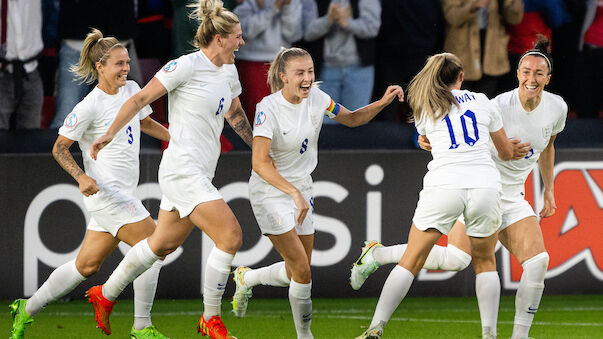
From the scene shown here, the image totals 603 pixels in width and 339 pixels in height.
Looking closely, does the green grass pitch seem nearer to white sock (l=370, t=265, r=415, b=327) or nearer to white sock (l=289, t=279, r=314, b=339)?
white sock (l=289, t=279, r=314, b=339)

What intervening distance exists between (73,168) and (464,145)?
2.33 metres

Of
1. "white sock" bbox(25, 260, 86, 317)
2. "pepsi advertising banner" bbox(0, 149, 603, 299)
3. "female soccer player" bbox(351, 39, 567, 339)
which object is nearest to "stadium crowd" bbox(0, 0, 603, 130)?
"pepsi advertising banner" bbox(0, 149, 603, 299)

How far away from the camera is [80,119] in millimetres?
6664

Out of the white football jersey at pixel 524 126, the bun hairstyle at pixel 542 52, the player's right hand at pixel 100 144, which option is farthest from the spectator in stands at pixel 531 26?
the player's right hand at pixel 100 144

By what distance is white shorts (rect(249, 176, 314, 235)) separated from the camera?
6.35 m

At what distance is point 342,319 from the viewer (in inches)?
322

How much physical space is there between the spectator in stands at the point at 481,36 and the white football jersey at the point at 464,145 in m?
3.84

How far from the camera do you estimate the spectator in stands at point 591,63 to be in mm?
10266

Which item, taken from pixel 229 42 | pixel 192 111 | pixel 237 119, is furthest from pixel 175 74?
pixel 237 119

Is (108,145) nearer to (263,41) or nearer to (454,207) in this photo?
(454,207)

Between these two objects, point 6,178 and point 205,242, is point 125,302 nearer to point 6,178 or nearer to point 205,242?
point 205,242

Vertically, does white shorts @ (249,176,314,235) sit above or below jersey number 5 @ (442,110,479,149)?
below

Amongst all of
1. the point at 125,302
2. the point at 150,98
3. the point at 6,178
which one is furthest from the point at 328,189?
the point at 150,98

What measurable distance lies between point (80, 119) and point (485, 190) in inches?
98.3
